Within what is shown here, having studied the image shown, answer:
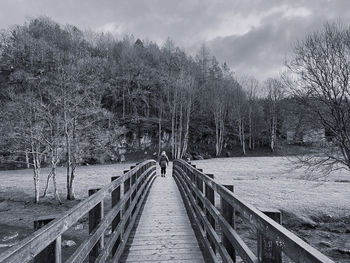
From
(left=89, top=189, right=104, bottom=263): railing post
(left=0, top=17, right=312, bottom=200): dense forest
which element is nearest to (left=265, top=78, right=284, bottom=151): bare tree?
(left=0, top=17, right=312, bottom=200): dense forest

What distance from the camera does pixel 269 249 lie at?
6.78 ft

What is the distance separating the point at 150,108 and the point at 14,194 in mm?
37739

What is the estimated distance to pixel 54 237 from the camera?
188cm

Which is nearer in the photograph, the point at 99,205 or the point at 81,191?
the point at 99,205

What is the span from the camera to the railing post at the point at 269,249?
2014 millimetres

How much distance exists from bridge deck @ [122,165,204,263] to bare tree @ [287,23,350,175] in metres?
9.10

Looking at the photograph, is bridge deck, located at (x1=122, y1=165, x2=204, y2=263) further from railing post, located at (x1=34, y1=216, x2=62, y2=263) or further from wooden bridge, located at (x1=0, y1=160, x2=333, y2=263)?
railing post, located at (x1=34, y1=216, x2=62, y2=263)

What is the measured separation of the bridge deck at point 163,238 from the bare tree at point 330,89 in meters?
9.10

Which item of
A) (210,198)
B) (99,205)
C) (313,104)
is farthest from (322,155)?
(99,205)

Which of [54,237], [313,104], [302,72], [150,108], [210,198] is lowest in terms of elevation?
[210,198]

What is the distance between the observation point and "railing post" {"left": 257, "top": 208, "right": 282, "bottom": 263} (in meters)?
2.01

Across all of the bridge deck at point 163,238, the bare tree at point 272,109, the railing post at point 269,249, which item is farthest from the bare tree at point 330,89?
the bare tree at point 272,109

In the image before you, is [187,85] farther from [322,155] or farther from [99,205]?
[99,205]

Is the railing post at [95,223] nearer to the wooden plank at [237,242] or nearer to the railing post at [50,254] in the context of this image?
the railing post at [50,254]
